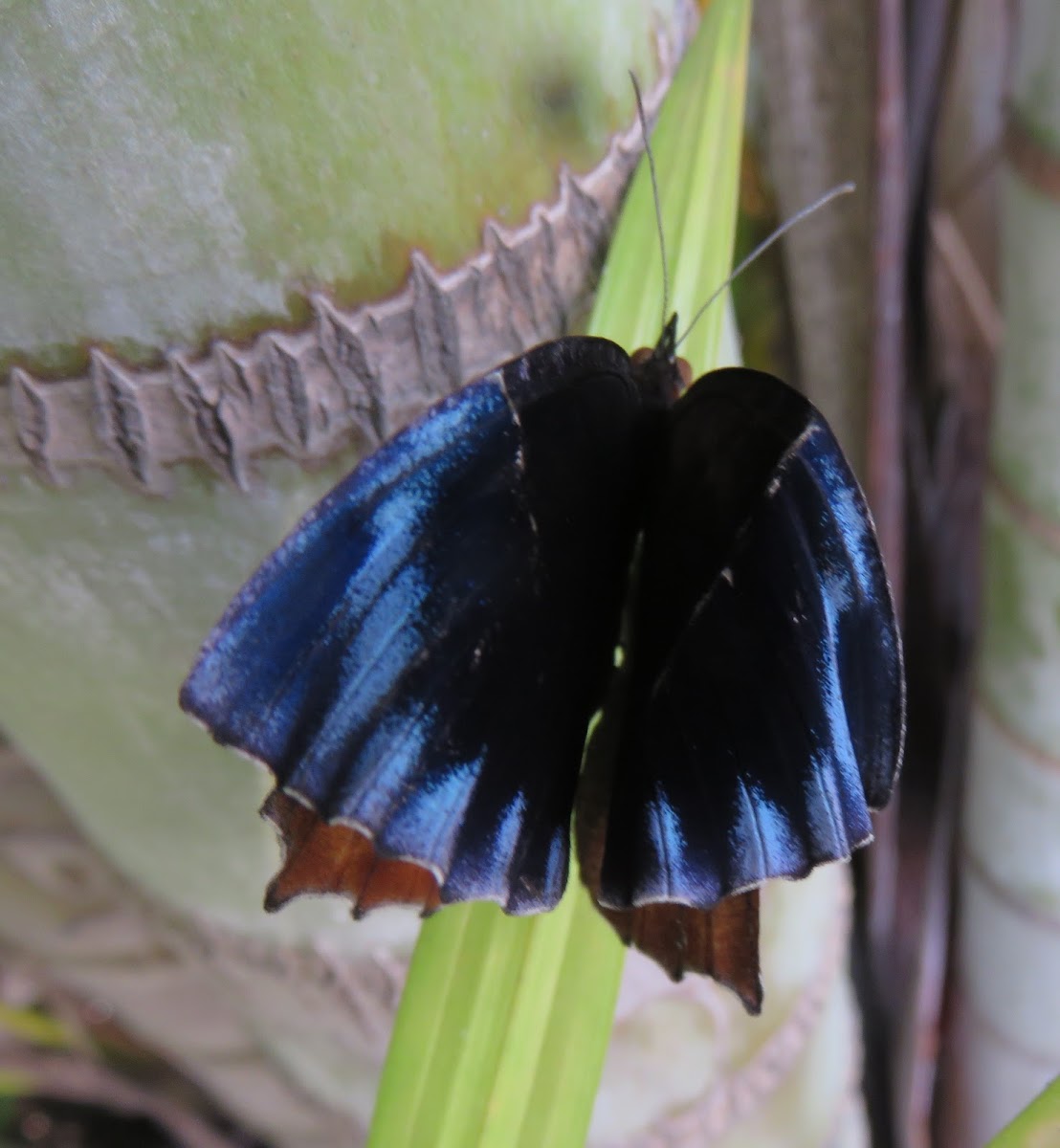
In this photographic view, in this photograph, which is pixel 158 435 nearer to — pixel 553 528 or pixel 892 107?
pixel 553 528

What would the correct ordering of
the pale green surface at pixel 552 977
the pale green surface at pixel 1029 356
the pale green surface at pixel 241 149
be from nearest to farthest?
the pale green surface at pixel 241 149 → the pale green surface at pixel 552 977 → the pale green surface at pixel 1029 356

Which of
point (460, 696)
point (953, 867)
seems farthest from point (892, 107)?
point (953, 867)

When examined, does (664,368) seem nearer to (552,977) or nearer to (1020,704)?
(552,977)

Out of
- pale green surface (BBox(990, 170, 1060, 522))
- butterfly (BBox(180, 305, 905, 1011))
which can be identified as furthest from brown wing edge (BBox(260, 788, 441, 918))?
pale green surface (BBox(990, 170, 1060, 522))

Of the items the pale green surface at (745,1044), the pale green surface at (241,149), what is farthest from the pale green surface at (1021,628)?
the pale green surface at (241,149)

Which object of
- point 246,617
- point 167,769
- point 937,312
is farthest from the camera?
point 937,312

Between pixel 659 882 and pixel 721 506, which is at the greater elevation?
Answer: pixel 721 506

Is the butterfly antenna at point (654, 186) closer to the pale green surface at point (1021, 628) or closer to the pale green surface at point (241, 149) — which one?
the pale green surface at point (241, 149)

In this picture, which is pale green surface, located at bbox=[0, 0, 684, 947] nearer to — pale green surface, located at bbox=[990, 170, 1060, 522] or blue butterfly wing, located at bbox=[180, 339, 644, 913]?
blue butterfly wing, located at bbox=[180, 339, 644, 913]
